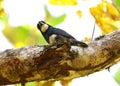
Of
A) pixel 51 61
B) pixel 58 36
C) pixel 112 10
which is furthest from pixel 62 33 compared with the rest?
pixel 112 10

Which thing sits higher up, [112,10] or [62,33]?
[112,10]

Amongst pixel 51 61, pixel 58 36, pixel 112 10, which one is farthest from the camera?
pixel 112 10

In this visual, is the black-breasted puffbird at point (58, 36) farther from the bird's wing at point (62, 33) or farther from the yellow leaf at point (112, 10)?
the yellow leaf at point (112, 10)

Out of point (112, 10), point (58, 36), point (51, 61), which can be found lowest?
point (51, 61)

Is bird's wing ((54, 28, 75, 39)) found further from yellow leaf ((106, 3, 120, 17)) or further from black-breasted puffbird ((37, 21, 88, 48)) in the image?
yellow leaf ((106, 3, 120, 17))

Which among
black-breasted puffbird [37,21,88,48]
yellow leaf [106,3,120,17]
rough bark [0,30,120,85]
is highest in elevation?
yellow leaf [106,3,120,17]

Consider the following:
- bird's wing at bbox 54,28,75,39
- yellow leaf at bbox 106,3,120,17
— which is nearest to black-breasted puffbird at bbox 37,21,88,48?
bird's wing at bbox 54,28,75,39

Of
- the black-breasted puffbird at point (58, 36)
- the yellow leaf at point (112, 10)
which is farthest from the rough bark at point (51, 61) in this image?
the yellow leaf at point (112, 10)

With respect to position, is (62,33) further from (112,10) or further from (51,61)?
(112,10)

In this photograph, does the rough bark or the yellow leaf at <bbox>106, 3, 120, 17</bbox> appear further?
the yellow leaf at <bbox>106, 3, 120, 17</bbox>
